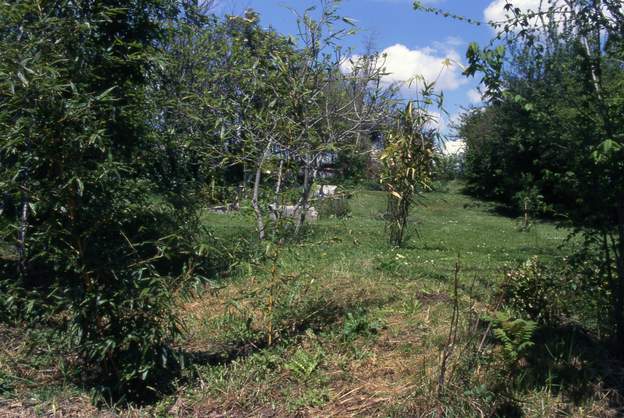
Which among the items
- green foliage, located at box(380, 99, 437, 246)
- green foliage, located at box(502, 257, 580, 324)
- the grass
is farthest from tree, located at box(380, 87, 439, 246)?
green foliage, located at box(502, 257, 580, 324)

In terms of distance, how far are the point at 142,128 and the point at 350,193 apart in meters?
1.86

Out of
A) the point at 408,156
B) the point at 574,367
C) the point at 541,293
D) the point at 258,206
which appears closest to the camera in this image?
the point at 574,367

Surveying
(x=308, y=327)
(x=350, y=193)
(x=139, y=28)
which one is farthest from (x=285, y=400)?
(x=139, y=28)

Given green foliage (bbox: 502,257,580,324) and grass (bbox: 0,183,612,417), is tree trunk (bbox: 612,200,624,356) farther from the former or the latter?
grass (bbox: 0,183,612,417)

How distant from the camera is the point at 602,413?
4582 millimetres

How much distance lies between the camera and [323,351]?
545cm

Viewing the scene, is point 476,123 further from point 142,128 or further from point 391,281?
point 142,128

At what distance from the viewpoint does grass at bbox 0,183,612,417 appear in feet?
15.5

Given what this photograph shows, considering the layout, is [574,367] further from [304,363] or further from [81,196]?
→ [81,196]

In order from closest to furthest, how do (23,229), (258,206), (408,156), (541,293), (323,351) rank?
(23,229), (323,351), (541,293), (258,206), (408,156)

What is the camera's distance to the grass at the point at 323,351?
15.5ft

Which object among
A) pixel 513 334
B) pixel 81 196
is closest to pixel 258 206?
pixel 81 196

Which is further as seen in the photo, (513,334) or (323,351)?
(323,351)

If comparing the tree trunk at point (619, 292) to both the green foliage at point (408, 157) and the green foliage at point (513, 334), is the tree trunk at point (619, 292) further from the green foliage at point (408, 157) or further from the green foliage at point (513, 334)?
the green foliage at point (408, 157)
